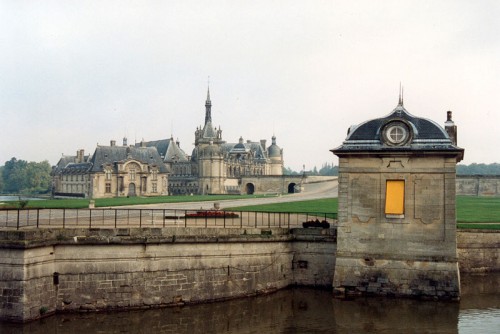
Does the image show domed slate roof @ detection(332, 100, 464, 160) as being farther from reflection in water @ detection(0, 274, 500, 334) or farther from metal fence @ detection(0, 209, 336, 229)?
reflection in water @ detection(0, 274, 500, 334)

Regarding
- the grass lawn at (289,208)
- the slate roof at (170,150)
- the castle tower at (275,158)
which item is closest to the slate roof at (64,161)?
the slate roof at (170,150)

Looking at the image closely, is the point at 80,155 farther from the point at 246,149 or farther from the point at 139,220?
the point at 139,220

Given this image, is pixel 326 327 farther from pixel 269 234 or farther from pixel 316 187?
pixel 316 187

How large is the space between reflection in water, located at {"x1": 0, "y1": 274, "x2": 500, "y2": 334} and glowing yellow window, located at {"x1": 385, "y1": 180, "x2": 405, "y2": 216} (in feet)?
12.3

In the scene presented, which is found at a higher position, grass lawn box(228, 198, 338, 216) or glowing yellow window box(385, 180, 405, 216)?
glowing yellow window box(385, 180, 405, 216)

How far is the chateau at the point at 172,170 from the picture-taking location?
312 ft

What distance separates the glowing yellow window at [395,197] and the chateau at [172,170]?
74734mm

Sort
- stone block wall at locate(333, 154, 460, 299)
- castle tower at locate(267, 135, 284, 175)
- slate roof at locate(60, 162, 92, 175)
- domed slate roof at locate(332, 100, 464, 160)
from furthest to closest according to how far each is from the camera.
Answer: castle tower at locate(267, 135, 284, 175)
slate roof at locate(60, 162, 92, 175)
domed slate roof at locate(332, 100, 464, 160)
stone block wall at locate(333, 154, 460, 299)

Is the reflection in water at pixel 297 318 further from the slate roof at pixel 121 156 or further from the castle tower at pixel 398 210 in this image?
the slate roof at pixel 121 156

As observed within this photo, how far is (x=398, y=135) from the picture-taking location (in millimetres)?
24141

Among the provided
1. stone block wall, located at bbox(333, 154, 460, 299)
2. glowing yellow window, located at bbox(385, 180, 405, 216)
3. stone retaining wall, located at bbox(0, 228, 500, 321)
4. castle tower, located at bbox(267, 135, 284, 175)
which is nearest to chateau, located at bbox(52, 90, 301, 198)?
castle tower, located at bbox(267, 135, 284, 175)

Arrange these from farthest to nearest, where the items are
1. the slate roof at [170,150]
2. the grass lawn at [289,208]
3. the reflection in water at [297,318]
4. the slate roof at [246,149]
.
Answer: the slate roof at [246,149] < the slate roof at [170,150] < the grass lawn at [289,208] < the reflection in water at [297,318]

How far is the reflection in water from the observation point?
1948 centimetres

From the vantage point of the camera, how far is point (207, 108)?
121625 mm
